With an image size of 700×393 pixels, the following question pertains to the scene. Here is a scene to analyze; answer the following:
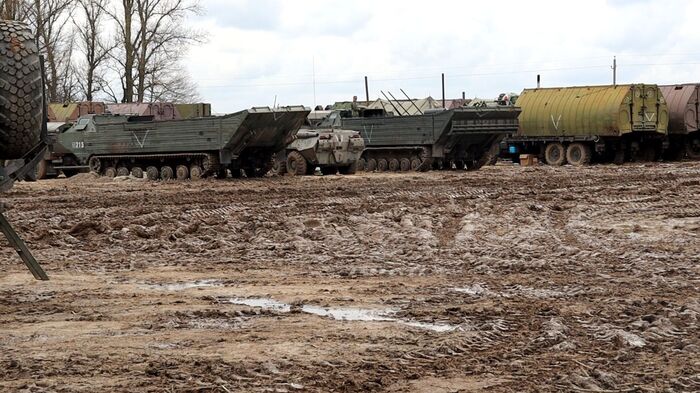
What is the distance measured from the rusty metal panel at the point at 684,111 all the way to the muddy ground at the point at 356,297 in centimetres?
2024

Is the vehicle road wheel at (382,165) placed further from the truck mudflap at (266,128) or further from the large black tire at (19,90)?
the large black tire at (19,90)

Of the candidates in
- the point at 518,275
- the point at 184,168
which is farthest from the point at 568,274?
the point at 184,168

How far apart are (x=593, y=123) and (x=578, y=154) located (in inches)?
52.8

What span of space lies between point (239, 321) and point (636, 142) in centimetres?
3177

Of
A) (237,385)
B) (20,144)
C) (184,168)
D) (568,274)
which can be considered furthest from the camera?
(184,168)

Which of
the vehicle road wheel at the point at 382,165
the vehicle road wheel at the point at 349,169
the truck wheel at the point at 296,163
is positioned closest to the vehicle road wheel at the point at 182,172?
the truck wheel at the point at 296,163

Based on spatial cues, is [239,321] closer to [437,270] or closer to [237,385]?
[237,385]

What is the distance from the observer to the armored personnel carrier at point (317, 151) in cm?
2994

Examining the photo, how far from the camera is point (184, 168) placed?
28.6 meters

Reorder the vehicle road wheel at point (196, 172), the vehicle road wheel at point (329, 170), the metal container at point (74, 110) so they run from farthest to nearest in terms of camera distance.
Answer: the metal container at point (74, 110) → the vehicle road wheel at point (329, 170) → the vehicle road wheel at point (196, 172)

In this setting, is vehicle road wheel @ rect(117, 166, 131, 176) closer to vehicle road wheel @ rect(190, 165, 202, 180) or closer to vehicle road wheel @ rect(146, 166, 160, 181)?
vehicle road wheel @ rect(146, 166, 160, 181)

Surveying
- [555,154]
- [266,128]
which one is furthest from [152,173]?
[555,154]

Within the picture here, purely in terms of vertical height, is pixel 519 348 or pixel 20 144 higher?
pixel 20 144

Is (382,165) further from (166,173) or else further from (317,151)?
(166,173)
